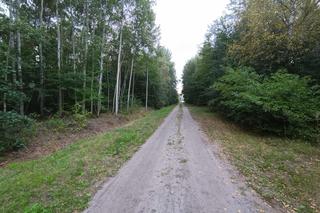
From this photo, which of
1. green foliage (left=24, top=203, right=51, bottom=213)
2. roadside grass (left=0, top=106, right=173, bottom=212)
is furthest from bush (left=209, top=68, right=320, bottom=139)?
green foliage (left=24, top=203, right=51, bottom=213)

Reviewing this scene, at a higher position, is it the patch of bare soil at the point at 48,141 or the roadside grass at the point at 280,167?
the roadside grass at the point at 280,167

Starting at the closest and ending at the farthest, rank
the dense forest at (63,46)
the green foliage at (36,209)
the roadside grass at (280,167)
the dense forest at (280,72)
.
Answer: the green foliage at (36,209) < the roadside grass at (280,167) < the dense forest at (280,72) < the dense forest at (63,46)

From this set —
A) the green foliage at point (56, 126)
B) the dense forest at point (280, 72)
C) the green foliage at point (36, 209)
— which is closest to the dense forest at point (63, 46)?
the green foliage at point (56, 126)

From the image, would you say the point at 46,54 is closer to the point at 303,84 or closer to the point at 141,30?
the point at 141,30

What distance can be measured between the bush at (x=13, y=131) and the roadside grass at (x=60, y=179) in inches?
55.2

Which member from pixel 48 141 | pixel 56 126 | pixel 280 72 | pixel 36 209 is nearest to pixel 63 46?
pixel 56 126

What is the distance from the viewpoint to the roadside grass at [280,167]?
3.80 meters

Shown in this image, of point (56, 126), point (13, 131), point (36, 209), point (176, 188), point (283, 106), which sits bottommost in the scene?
point (36, 209)

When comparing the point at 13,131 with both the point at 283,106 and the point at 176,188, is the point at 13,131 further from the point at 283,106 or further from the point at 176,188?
the point at 283,106

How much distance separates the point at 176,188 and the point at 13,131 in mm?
7239

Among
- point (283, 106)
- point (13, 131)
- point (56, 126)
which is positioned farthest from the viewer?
point (56, 126)

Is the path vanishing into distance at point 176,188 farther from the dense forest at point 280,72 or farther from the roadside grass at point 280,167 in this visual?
the dense forest at point 280,72

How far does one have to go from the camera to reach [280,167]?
530cm

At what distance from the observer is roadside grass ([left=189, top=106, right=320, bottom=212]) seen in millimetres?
3797
